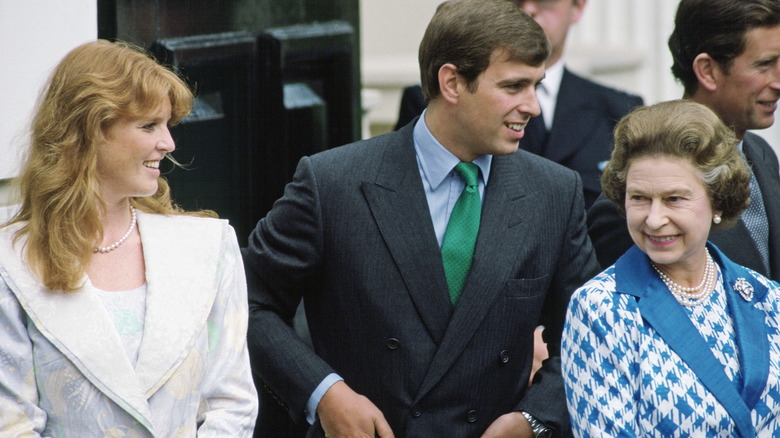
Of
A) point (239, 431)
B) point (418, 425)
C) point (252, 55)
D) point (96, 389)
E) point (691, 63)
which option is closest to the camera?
point (96, 389)

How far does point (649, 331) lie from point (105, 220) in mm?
1276

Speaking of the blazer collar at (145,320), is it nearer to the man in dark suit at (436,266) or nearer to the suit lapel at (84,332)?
the suit lapel at (84,332)

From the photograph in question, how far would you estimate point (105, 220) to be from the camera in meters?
2.94

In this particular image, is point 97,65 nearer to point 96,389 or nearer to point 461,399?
point 96,389

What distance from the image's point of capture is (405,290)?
131 inches

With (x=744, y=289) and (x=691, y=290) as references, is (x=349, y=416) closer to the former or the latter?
(x=691, y=290)

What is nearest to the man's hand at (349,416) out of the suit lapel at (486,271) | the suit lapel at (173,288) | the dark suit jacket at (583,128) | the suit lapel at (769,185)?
the suit lapel at (486,271)

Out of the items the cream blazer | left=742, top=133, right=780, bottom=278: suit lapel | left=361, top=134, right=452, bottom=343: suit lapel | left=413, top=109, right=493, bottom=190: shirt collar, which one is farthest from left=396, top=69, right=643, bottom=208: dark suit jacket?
the cream blazer

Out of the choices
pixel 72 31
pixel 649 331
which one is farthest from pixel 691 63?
pixel 72 31

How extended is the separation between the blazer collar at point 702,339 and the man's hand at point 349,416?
2.32ft

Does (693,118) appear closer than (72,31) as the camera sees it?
Yes

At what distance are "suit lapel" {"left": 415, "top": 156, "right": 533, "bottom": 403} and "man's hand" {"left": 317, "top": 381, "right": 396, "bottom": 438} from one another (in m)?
0.13

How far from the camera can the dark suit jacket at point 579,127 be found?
16.1ft

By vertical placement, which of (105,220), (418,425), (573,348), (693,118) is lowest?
(418,425)
